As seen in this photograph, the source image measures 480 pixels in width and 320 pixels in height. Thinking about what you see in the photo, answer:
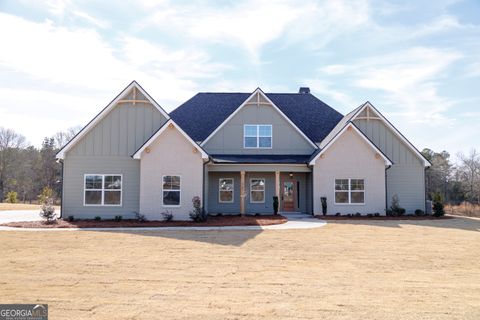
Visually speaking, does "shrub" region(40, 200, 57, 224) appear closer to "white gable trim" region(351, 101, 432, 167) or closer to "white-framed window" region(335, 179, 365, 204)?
"white-framed window" region(335, 179, 365, 204)

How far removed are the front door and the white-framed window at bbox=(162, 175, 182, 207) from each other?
7.97 m

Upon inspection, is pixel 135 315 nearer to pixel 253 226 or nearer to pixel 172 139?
pixel 253 226

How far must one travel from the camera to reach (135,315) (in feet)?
17.8

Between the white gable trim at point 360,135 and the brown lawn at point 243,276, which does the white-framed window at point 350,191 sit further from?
the brown lawn at point 243,276

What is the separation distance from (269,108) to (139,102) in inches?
321

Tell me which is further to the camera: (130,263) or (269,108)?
(269,108)

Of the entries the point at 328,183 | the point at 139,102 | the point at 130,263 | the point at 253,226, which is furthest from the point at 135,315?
the point at 328,183

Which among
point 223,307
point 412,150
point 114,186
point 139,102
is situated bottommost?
point 223,307

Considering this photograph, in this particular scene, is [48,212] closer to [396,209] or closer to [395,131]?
[396,209]

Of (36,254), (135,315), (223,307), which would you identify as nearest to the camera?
(135,315)

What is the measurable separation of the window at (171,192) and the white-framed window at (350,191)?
916 cm

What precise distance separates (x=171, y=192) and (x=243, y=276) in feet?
38.6

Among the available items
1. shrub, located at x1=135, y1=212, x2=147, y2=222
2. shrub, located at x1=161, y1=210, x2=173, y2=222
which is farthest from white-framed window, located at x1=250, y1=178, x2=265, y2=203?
shrub, located at x1=135, y1=212, x2=147, y2=222

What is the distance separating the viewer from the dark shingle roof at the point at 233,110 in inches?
1018
